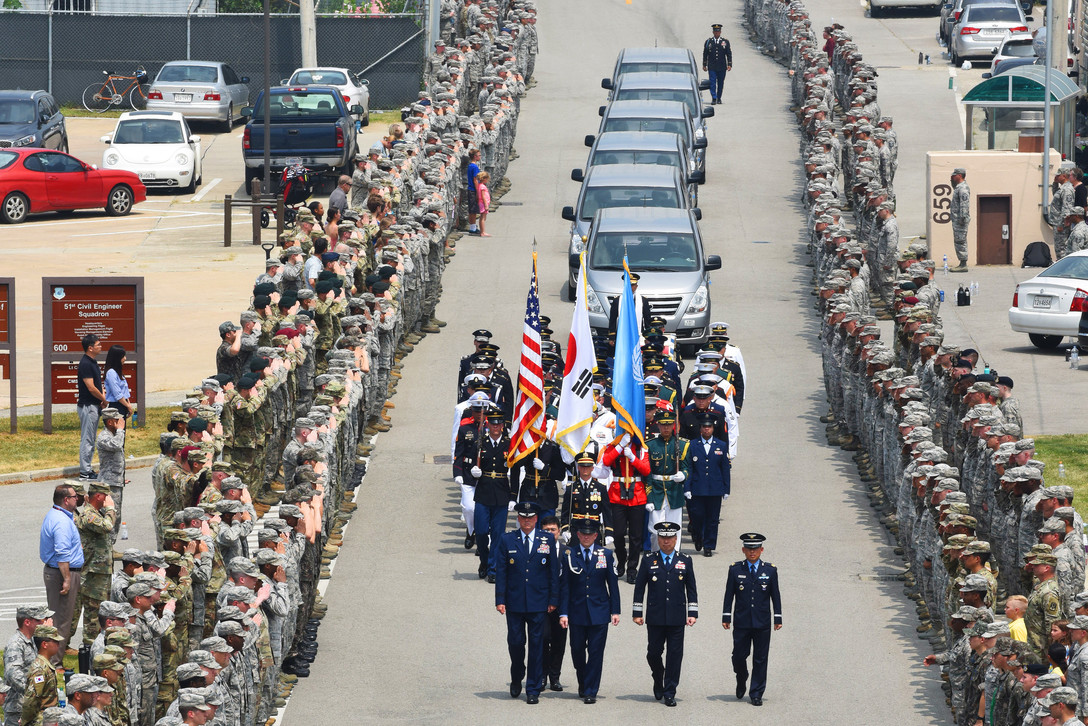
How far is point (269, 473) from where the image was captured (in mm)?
20359

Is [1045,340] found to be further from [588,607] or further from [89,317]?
[588,607]

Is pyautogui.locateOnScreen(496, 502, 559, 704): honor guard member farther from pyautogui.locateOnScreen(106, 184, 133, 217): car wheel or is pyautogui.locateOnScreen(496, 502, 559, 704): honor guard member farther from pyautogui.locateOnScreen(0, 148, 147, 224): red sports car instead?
pyautogui.locateOnScreen(106, 184, 133, 217): car wheel

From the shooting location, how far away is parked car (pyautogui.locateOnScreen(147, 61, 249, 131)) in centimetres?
4259

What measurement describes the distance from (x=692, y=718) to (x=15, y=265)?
19.4 meters

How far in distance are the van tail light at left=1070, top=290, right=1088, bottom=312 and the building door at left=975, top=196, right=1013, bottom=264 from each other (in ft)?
19.1

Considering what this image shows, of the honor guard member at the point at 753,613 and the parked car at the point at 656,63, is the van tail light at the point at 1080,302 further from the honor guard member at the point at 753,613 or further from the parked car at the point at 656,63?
the parked car at the point at 656,63

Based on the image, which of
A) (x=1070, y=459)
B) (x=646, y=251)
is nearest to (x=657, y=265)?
(x=646, y=251)

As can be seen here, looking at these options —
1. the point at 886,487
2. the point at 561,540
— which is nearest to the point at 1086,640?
the point at 561,540

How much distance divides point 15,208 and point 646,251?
13.8 meters

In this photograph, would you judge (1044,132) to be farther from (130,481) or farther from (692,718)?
(692,718)

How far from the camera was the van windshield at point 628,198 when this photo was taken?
29109 mm

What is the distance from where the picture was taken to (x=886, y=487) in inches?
776

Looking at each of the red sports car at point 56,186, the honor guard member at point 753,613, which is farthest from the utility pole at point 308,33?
the honor guard member at point 753,613

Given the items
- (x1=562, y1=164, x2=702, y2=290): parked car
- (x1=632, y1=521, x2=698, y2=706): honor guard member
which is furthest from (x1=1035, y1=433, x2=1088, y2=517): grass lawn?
(x1=562, y1=164, x2=702, y2=290): parked car
